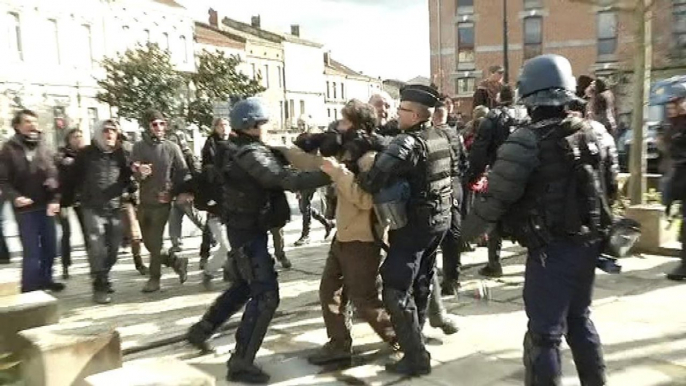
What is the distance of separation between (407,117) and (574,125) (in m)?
1.09

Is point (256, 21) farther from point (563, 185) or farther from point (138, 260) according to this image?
point (563, 185)

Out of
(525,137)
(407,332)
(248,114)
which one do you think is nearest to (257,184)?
(248,114)

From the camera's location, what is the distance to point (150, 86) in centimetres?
2173

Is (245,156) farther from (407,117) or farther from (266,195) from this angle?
(407,117)

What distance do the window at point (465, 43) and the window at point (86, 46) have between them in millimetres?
20725

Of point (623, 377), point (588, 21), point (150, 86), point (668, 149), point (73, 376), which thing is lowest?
point (623, 377)

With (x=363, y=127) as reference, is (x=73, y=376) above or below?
below

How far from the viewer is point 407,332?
383 centimetres

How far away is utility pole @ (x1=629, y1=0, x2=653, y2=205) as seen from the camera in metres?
6.87

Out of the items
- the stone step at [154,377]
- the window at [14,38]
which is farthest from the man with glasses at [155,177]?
the window at [14,38]

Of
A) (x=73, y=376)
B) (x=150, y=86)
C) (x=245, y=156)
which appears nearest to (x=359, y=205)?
(x=245, y=156)

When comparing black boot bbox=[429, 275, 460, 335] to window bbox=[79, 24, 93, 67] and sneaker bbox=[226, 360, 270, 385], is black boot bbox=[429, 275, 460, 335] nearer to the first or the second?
sneaker bbox=[226, 360, 270, 385]

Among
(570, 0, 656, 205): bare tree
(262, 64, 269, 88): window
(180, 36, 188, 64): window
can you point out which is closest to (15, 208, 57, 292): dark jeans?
(570, 0, 656, 205): bare tree

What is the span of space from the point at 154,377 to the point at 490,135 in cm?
338
